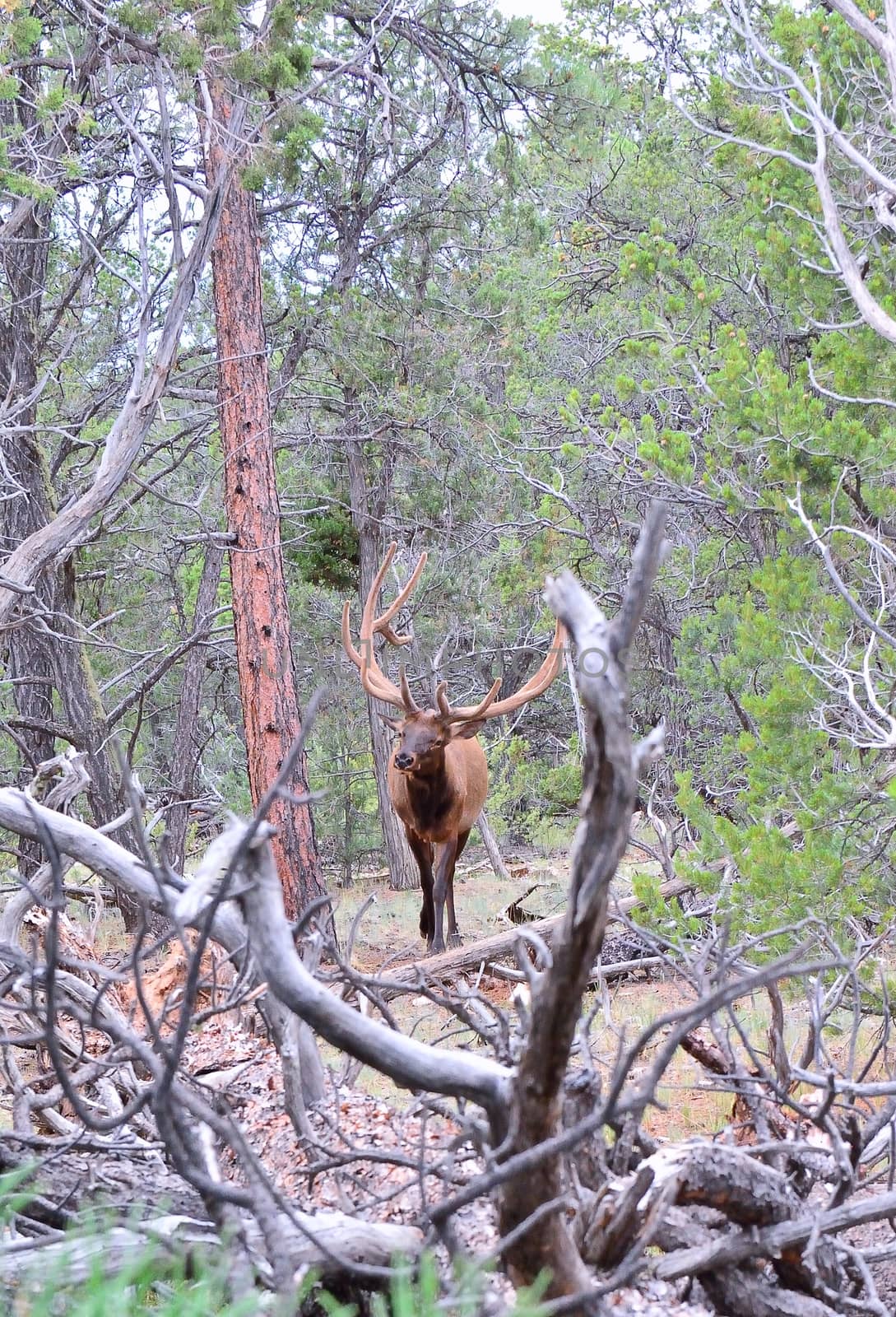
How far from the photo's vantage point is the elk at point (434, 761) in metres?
9.88

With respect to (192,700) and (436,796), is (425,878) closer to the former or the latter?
(436,796)

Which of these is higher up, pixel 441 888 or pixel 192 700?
pixel 192 700

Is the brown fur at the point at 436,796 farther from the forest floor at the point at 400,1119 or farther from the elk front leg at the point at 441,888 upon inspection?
the forest floor at the point at 400,1119

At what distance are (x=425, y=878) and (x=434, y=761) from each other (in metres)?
1.10

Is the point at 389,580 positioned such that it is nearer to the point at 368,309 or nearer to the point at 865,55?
the point at 368,309

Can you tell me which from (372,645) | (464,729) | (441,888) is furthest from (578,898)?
(441,888)

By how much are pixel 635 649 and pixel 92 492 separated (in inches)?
273

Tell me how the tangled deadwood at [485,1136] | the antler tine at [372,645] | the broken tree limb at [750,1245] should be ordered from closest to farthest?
the tangled deadwood at [485,1136] < the broken tree limb at [750,1245] < the antler tine at [372,645]

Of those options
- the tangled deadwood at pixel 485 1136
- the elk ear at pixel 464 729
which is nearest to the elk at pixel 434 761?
the elk ear at pixel 464 729

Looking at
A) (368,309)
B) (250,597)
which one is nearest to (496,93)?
(368,309)

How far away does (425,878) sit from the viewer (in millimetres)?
10711

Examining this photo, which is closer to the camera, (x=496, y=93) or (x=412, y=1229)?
(x=412, y=1229)

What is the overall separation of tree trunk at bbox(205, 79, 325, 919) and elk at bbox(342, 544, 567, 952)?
2.29ft

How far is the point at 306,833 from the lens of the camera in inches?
356
